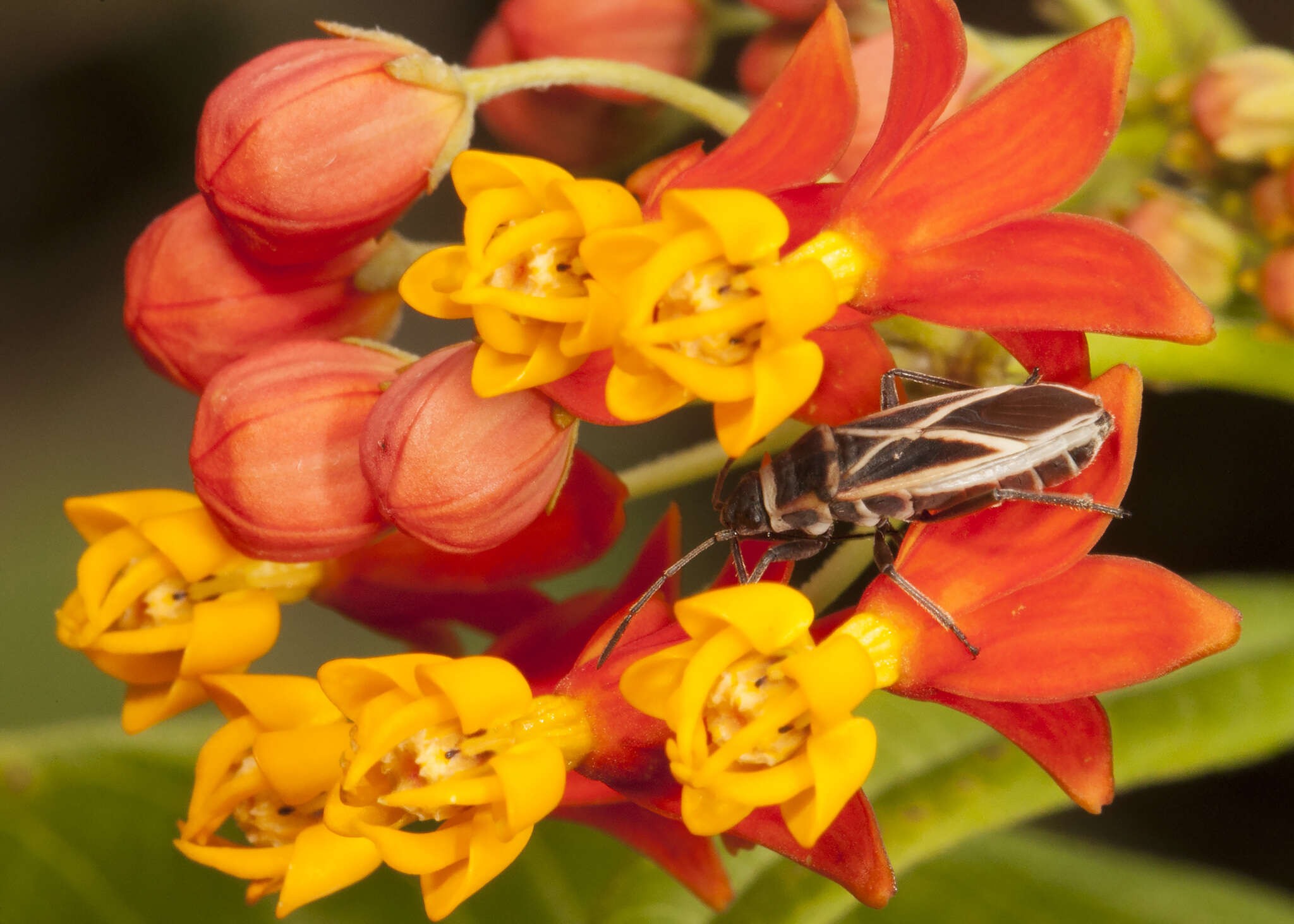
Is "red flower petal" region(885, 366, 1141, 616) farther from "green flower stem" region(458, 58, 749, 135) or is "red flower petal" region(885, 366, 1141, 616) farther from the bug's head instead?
"green flower stem" region(458, 58, 749, 135)

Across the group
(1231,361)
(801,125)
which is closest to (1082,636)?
(801,125)

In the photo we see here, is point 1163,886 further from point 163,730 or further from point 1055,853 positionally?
point 163,730

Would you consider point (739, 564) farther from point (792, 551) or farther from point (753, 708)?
point (753, 708)

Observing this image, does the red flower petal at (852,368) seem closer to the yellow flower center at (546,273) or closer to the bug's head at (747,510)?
the bug's head at (747,510)

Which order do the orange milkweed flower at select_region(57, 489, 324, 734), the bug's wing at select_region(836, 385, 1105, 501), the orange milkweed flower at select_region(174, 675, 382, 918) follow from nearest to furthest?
the bug's wing at select_region(836, 385, 1105, 501) < the orange milkweed flower at select_region(174, 675, 382, 918) < the orange milkweed flower at select_region(57, 489, 324, 734)


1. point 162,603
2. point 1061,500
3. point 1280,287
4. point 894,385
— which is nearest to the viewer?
point 1061,500

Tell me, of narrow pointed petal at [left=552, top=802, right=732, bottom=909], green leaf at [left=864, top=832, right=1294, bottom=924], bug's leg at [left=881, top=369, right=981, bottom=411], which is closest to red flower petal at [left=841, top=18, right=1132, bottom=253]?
bug's leg at [left=881, top=369, right=981, bottom=411]

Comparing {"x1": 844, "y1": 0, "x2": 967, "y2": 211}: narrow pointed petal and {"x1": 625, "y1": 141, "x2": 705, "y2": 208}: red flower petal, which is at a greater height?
{"x1": 844, "y1": 0, "x2": 967, "y2": 211}: narrow pointed petal

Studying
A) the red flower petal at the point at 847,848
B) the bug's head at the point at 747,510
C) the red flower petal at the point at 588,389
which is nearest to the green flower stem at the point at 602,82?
the red flower petal at the point at 588,389
